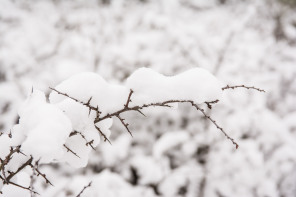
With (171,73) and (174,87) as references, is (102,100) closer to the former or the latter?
(174,87)

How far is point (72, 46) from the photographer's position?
5.56 m

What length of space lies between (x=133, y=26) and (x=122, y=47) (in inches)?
34.6

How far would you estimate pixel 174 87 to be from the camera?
104 cm

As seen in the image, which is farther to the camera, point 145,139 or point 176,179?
point 145,139

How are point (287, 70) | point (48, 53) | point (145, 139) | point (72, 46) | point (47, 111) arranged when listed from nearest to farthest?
point (47, 111) < point (145, 139) < point (287, 70) < point (48, 53) < point (72, 46)

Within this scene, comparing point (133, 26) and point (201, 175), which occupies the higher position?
point (133, 26)

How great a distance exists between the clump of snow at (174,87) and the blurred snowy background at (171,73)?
4.82ft

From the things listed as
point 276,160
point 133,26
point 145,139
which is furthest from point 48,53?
point 276,160

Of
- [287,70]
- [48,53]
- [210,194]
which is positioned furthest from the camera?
[48,53]

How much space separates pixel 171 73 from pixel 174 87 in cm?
404

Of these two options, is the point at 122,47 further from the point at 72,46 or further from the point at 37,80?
the point at 37,80

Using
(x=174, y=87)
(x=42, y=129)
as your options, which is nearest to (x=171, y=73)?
(x=174, y=87)

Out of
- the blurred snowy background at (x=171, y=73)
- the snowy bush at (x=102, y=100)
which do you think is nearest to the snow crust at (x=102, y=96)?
the snowy bush at (x=102, y=100)

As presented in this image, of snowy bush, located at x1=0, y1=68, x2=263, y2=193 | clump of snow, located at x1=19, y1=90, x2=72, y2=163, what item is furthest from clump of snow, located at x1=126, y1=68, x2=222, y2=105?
clump of snow, located at x1=19, y1=90, x2=72, y2=163
